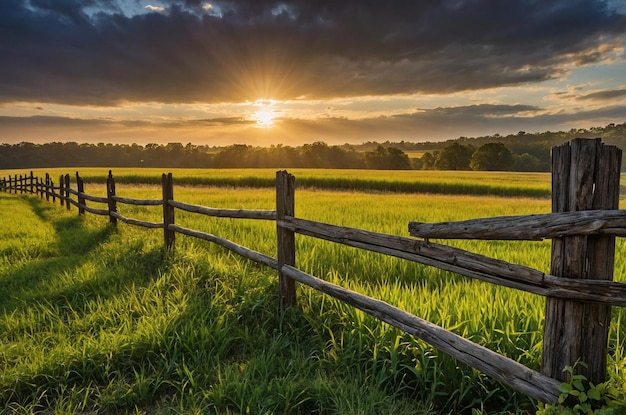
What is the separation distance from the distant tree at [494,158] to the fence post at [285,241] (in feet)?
253

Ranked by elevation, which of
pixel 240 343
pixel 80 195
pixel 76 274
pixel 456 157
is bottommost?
pixel 240 343

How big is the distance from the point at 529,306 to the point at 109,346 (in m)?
4.03

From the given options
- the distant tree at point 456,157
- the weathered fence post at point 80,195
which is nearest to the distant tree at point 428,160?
the distant tree at point 456,157

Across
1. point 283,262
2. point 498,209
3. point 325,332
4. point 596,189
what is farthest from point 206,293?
point 498,209

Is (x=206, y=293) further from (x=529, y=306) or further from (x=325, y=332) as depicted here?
(x=529, y=306)

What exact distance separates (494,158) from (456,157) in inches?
313

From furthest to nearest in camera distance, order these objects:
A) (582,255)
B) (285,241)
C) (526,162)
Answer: (526,162) → (285,241) → (582,255)

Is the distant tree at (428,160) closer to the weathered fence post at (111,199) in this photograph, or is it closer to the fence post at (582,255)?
the weathered fence post at (111,199)

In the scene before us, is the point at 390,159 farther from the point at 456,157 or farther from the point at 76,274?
the point at 76,274

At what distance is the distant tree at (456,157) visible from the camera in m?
80.6

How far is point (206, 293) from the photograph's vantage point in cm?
527

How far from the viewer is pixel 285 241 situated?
15.8 ft

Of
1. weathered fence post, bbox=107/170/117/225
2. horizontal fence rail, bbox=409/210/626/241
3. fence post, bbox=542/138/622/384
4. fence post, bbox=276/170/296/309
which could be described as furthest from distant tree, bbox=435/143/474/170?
fence post, bbox=542/138/622/384

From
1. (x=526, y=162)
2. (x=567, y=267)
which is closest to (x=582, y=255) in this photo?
(x=567, y=267)
